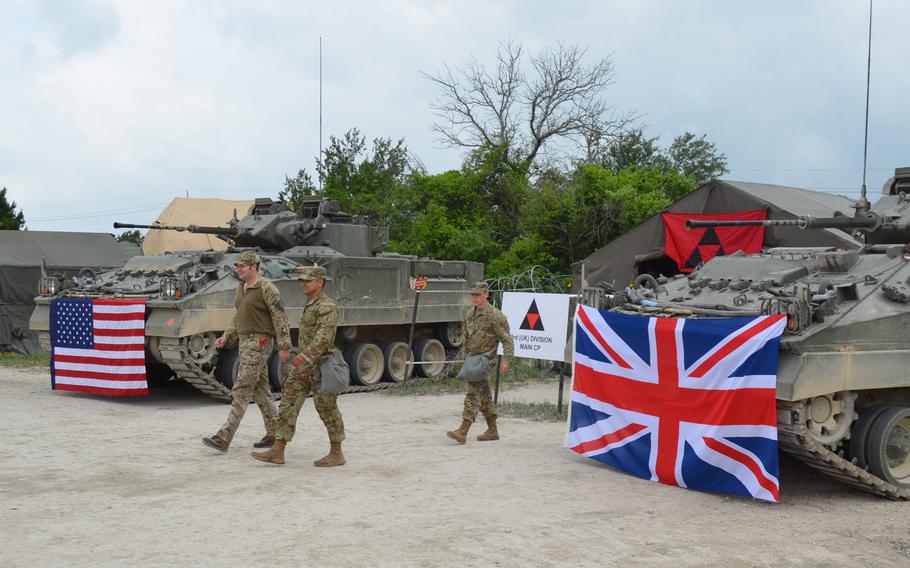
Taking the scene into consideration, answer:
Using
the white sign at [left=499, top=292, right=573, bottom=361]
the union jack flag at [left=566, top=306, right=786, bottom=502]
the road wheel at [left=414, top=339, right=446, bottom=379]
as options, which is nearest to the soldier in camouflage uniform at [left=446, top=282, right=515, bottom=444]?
the union jack flag at [left=566, top=306, right=786, bottom=502]

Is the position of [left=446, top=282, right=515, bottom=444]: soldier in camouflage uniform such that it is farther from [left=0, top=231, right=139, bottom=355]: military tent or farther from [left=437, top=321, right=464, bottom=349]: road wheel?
[left=0, top=231, right=139, bottom=355]: military tent

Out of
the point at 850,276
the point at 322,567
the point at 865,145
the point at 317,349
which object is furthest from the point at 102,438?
the point at 865,145

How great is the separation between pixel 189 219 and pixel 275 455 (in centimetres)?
2462

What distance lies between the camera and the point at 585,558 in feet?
19.6

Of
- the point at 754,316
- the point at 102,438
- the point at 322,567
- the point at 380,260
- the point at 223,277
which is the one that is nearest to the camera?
the point at 322,567

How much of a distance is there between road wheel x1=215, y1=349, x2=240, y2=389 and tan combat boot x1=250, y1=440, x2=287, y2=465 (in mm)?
4927

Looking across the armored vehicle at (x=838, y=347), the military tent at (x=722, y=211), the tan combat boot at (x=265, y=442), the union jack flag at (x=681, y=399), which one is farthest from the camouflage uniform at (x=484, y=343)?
the military tent at (x=722, y=211)

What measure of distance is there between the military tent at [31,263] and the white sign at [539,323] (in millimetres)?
9549

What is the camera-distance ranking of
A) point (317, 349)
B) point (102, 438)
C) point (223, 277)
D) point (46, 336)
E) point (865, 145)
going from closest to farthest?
point (317, 349) → point (102, 438) → point (865, 145) → point (223, 277) → point (46, 336)

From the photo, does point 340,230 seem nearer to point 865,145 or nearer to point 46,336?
point 46,336

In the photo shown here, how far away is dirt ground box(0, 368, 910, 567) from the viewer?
6039 mm

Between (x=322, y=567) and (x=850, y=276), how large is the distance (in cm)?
560

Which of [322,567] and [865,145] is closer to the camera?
[322,567]

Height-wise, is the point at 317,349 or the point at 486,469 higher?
the point at 317,349
